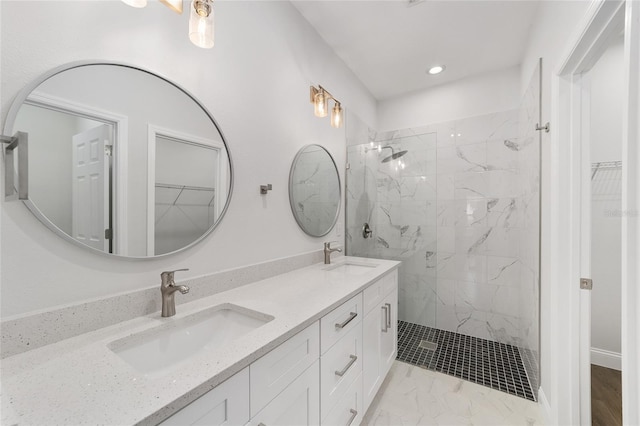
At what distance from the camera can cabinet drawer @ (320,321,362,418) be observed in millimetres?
1082

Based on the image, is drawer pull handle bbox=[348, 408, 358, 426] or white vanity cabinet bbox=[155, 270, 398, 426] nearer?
white vanity cabinet bbox=[155, 270, 398, 426]

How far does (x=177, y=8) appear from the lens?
0.93 m

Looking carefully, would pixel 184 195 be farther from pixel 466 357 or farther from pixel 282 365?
pixel 466 357

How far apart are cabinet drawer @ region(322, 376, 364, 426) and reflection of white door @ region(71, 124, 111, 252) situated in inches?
44.9

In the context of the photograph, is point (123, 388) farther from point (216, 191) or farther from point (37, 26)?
point (37, 26)

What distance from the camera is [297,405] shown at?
92 cm

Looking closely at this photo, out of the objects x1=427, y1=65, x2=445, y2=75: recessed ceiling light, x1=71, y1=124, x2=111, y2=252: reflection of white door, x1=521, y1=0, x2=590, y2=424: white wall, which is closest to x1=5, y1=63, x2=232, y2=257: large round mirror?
x1=71, y1=124, x2=111, y2=252: reflection of white door

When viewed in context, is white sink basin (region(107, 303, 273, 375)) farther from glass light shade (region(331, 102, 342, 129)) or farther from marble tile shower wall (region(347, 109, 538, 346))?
marble tile shower wall (region(347, 109, 538, 346))

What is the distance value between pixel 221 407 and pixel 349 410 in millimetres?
907

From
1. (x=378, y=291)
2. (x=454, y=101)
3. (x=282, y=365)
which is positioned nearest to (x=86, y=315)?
(x=282, y=365)

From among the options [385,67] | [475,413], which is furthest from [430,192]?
[475,413]

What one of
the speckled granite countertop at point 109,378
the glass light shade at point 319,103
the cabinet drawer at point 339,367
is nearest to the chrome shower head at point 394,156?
the glass light shade at point 319,103

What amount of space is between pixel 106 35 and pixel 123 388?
114cm

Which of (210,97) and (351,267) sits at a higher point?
(210,97)
